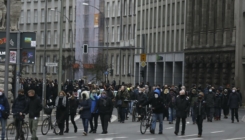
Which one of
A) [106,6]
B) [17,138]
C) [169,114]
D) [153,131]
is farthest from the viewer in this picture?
[106,6]

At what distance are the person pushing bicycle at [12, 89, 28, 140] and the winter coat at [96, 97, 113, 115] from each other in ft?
22.2

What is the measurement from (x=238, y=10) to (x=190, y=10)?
11.4 metres

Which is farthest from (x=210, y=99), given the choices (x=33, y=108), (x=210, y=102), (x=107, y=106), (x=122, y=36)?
(x=122, y=36)

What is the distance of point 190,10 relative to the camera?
3086 inches

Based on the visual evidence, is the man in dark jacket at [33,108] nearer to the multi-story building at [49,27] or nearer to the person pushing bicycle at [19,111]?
the person pushing bicycle at [19,111]

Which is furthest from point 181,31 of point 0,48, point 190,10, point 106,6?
point 0,48

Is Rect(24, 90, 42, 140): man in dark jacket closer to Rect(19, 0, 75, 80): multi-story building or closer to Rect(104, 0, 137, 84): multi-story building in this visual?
Rect(104, 0, 137, 84): multi-story building

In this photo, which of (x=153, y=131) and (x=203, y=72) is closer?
(x=153, y=131)

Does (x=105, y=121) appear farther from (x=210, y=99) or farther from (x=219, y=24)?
(x=219, y=24)

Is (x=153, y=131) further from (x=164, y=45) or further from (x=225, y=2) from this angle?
(x=164, y=45)

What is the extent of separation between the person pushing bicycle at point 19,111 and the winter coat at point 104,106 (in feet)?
22.2

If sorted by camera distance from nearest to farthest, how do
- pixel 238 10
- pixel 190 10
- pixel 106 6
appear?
pixel 238 10 → pixel 190 10 → pixel 106 6

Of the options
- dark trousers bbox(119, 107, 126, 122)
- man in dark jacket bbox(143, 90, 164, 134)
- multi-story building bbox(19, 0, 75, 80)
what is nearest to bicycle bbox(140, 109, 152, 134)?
man in dark jacket bbox(143, 90, 164, 134)

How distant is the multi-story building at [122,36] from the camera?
97.1 m
